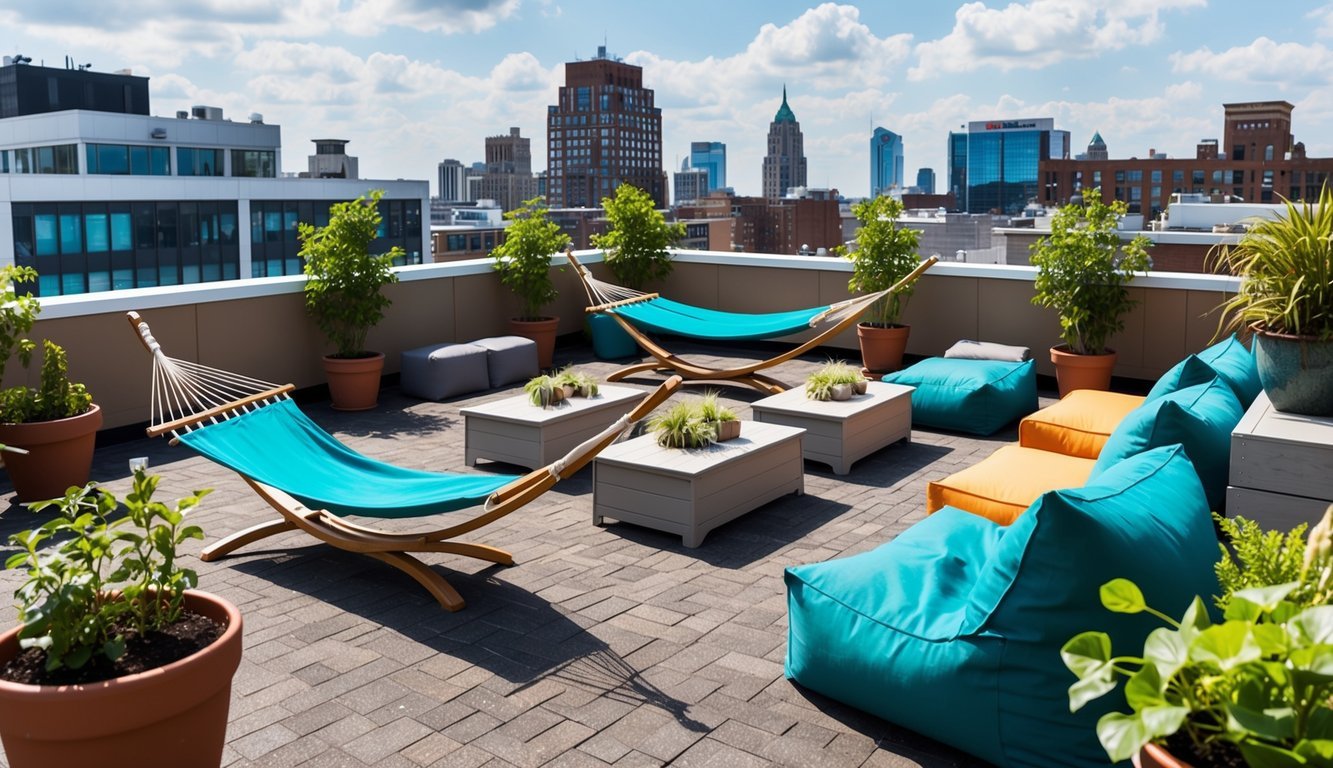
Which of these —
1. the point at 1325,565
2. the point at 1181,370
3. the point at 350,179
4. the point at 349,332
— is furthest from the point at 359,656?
the point at 350,179

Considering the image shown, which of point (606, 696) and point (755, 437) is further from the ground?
point (755, 437)

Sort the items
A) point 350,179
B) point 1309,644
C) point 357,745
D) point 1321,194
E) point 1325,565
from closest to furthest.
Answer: point 1309,644, point 1325,565, point 357,745, point 1321,194, point 350,179

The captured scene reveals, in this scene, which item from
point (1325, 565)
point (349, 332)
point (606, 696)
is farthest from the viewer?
point (349, 332)

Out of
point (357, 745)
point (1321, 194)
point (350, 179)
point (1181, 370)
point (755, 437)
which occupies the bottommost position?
point (357, 745)

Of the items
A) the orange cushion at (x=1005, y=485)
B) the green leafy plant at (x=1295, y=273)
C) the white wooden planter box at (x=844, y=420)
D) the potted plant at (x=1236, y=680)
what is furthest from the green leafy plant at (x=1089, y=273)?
the potted plant at (x=1236, y=680)

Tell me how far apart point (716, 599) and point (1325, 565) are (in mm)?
2809

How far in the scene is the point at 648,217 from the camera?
1047 cm

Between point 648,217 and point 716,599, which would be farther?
point 648,217

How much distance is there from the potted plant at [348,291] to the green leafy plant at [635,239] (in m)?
2.80

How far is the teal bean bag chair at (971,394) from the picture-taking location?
23.1ft

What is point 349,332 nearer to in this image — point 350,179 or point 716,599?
point 716,599

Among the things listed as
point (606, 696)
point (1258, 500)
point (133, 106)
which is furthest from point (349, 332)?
point (133, 106)

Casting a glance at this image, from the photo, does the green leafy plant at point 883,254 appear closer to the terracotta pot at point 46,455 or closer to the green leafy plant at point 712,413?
the green leafy plant at point 712,413

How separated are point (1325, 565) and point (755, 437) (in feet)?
13.0
